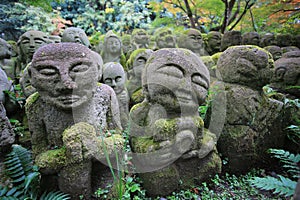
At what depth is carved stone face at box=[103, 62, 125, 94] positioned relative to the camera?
173 inches

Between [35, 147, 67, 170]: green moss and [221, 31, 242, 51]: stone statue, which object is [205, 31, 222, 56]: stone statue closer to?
[221, 31, 242, 51]: stone statue

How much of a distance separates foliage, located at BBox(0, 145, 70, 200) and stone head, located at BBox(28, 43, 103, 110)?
648 mm

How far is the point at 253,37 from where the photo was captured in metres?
9.05

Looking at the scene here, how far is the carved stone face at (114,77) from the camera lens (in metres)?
4.39

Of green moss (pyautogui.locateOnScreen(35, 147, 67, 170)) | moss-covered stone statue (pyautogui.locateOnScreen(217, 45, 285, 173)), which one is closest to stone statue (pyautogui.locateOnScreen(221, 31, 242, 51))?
moss-covered stone statue (pyautogui.locateOnScreen(217, 45, 285, 173))

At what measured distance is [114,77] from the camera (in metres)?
4.41

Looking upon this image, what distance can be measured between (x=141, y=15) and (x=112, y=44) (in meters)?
8.56

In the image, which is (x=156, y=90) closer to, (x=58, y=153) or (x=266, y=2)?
(x=58, y=153)

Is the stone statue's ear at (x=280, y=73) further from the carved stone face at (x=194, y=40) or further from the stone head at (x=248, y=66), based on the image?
the carved stone face at (x=194, y=40)

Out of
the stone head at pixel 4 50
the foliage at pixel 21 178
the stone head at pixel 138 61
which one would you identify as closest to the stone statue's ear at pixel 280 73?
the stone head at pixel 138 61

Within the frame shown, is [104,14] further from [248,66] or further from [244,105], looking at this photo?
[244,105]

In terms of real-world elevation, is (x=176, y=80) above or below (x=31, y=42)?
below

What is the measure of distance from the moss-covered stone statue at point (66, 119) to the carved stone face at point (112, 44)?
456cm

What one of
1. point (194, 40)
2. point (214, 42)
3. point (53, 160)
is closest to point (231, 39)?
point (214, 42)
